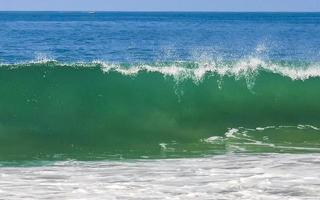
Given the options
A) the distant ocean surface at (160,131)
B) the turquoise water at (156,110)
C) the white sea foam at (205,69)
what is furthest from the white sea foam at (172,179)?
the white sea foam at (205,69)

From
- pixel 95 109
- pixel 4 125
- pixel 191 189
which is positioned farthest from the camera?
pixel 95 109

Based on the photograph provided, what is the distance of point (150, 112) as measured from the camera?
14555 millimetres

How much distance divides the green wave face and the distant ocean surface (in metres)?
0.03

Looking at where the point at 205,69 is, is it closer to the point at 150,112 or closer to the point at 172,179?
the point at 150,112

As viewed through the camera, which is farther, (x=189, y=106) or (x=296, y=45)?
(x=296, y=45)

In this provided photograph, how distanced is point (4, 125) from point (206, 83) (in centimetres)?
565

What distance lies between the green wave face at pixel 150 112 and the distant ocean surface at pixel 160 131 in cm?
3

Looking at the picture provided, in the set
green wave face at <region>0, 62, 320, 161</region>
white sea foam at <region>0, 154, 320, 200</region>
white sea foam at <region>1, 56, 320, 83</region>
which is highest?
white sea foam at <region>1, 56, 320, 83</region>

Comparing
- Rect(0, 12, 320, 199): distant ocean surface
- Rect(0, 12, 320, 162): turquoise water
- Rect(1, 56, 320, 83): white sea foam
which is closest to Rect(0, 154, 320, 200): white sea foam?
Rect(0, 12, 320, 199): distant ocean surface

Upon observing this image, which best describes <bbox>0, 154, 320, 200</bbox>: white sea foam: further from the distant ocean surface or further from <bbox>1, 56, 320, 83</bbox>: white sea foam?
<bbox>1, 56, 320, 83</bbox>: white sea foam

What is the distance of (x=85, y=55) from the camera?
29.7m

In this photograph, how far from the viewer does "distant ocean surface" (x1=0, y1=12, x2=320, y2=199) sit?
782 centimetres

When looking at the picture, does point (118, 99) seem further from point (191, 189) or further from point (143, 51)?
point (143, 51)

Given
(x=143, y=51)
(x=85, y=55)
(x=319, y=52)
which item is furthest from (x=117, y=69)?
(x=319, y=52)
